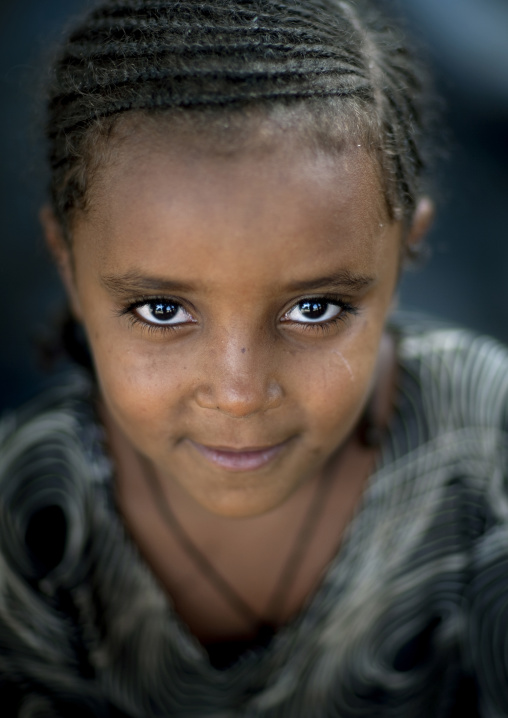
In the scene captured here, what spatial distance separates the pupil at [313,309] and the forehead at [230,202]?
7cm

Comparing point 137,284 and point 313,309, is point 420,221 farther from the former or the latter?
point 137,284

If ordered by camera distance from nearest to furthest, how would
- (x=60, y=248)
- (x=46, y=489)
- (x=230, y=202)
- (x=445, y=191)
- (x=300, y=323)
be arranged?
(x=230, y=202)
(x=300, y=323)
(x=60, y=248)
(x=46, y=489)
(x=445, y=191)

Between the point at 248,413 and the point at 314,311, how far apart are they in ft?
0.42

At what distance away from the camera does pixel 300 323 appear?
0.75 m

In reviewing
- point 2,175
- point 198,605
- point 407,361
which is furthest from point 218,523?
point 2,175

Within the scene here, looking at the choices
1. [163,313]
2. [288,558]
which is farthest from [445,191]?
[163,313]

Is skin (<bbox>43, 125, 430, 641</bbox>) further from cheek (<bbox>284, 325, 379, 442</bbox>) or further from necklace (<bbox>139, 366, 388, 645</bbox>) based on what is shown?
necklace (<bbox>139, 366, 388, 645</bbox>)

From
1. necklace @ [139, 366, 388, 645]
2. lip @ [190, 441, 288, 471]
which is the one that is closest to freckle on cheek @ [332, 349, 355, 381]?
lip @ [190, 441, 288, 471]

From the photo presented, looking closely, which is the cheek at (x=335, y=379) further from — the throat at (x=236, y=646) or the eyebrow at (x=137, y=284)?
the throat at (x=236, y=646)

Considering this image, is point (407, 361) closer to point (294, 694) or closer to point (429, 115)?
point (429, 115)

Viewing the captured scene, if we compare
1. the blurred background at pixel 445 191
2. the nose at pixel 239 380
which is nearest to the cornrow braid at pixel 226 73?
the nose at pixel 239 380

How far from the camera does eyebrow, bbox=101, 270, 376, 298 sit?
0.69 meters

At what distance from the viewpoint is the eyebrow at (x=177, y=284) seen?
0.69 meters

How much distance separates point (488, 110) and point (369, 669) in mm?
1146
